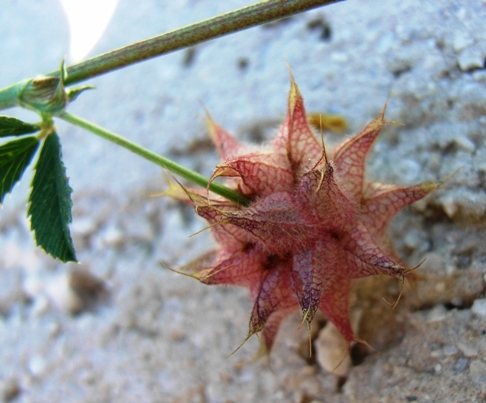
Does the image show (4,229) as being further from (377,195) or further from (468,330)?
(468,330)

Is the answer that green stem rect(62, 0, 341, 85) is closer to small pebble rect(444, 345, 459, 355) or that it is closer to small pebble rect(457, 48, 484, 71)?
small pebble rect(457, 48, 484, 71)

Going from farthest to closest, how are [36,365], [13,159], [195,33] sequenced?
[36,365] → [13,159] → [195,33]

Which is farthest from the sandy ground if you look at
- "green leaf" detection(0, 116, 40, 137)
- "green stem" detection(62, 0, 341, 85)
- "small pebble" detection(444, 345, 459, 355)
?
"green leaf" detection(0, 116, 40, 137)

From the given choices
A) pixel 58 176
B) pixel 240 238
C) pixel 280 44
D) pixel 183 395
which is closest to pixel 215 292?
pixel 183 395

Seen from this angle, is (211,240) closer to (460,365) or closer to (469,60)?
(460,365)

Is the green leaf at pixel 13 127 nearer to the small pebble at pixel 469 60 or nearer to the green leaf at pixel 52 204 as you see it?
the green leaf at pixel 52 204

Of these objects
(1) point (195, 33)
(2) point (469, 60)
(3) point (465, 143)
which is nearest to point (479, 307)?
(3) point (465, 143)
